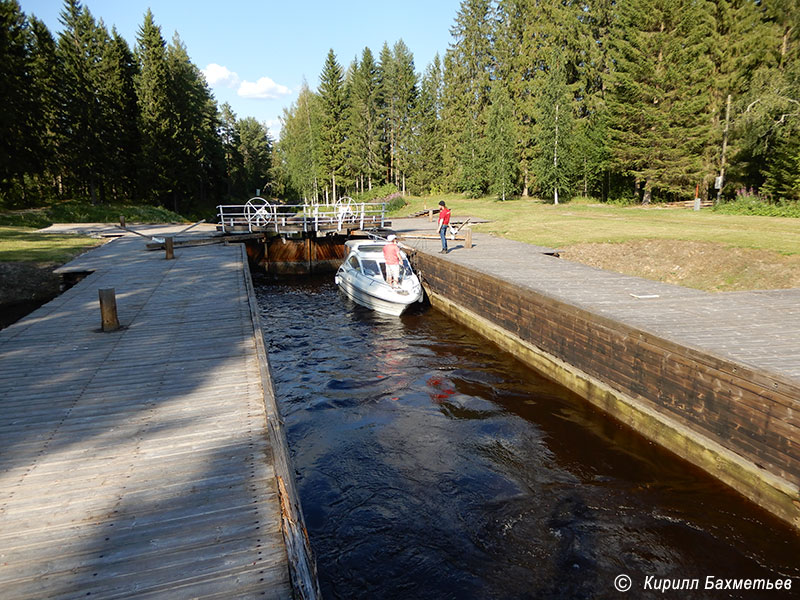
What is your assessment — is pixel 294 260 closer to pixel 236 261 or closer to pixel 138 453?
pixel 236 261

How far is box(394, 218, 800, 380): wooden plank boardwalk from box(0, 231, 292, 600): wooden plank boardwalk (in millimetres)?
6756

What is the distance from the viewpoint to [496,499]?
7207mm

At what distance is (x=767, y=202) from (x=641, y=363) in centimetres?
3005

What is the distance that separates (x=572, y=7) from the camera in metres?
50.9

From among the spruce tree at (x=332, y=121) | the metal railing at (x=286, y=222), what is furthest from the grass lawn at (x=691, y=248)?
the spruce tree at (x=332, y=121)

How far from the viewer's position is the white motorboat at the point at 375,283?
56.3 feet

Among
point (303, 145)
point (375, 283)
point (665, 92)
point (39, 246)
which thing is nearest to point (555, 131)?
point (665, 92)

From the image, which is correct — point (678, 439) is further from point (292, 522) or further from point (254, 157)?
point (254, 157)

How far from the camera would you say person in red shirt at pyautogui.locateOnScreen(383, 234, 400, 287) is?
58.0ft

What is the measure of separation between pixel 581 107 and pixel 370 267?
140ft

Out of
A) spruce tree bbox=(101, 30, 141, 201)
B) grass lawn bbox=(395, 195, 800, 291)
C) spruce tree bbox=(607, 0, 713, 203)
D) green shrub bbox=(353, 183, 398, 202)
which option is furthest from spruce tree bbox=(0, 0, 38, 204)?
spruce tree bbox=(607, 0, 713, 203)

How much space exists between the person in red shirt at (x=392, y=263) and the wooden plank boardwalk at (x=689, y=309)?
8.75 ft

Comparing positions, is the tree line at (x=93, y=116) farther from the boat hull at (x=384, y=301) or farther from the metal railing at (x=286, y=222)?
the boat hull at (x=384, y=301)

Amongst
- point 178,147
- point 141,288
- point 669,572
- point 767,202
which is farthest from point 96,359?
point 178,147
